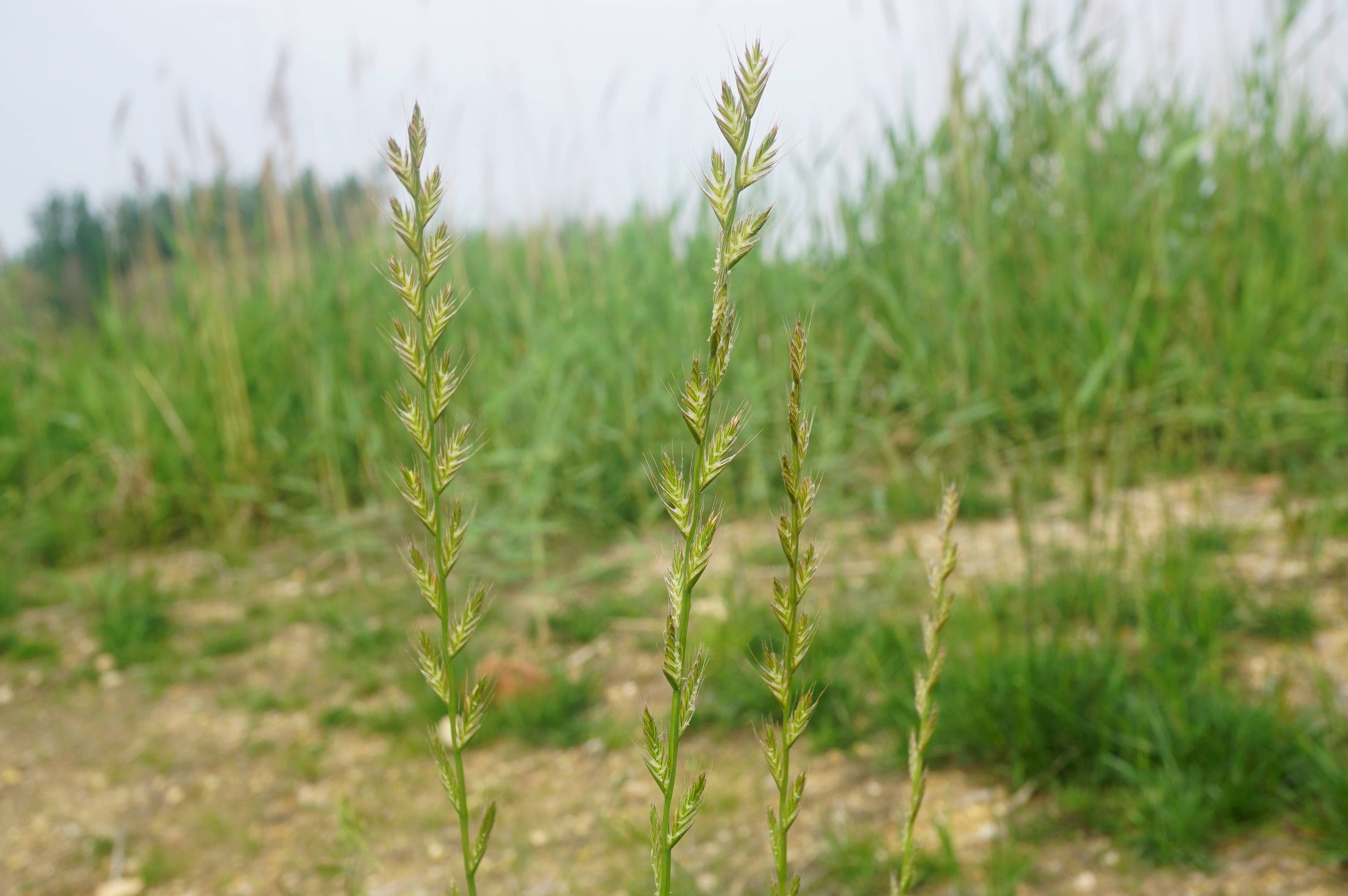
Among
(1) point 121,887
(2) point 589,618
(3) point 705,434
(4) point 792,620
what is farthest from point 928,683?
(2) point 589,618

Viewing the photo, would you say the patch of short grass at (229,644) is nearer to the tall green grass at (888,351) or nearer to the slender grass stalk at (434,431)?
the tall green grass at (888,351)

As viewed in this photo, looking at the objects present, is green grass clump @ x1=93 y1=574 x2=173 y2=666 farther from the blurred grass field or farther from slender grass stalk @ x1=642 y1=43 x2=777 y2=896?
slender grass stalk @ x1=642 y1=43 x2=777 y2=896

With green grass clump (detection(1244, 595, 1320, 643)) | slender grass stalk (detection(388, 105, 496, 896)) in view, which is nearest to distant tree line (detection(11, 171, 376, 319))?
green grass clump (detection(1244, 595, 1320, 643))

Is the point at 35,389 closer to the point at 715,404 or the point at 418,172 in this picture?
the point at 715,404

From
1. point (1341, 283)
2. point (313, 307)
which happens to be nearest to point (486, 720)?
point (313, 307)

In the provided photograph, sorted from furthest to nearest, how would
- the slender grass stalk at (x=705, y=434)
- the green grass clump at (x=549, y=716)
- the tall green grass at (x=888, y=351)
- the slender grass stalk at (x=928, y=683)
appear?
the tall green grass at (x=888, y=351), the green grass clump at (x=549, y=716), the slender grass stalk at (x=928, y=683), the slender grass stalk at (x=705, y=434)

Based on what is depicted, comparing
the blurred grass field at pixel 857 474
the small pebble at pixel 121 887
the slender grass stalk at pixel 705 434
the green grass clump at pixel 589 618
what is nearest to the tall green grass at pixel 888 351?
the blurred grass field at pixel 857 474
